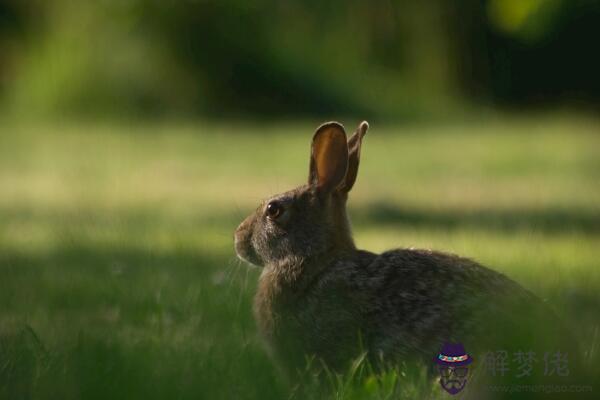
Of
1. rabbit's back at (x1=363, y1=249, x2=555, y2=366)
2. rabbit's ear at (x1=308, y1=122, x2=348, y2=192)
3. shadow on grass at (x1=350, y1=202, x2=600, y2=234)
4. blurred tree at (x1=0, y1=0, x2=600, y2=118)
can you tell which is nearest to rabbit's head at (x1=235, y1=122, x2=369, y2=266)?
rabbit's ear at (x1=308, y1=122, x2=348, y2=192)

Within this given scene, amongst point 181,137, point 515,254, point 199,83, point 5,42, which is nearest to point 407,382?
point 515,254

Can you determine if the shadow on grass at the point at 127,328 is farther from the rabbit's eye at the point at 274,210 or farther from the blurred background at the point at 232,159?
the rabbit's eye at the point at 274,210

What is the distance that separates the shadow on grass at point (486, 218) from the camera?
7395 mm

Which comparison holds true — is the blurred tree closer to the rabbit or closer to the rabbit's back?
the rabbit

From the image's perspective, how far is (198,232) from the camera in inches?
275

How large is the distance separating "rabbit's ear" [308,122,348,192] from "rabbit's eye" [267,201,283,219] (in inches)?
6.1

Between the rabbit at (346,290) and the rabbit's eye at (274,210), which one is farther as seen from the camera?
the rabbit's eye at (274,210)

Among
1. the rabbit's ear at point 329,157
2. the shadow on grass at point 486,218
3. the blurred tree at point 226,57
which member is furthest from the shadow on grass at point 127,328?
the blurred tree at point 226,57

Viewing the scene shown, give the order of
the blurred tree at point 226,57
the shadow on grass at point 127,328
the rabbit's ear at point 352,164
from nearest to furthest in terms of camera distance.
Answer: the shadow on grass at point 127,328 → the rabbit's ear at point 352,164 → the blurred tree at point 226,57

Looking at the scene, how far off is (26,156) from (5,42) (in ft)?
26.8

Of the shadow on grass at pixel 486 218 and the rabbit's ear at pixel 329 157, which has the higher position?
the rabbit's ear at pixel 329 157

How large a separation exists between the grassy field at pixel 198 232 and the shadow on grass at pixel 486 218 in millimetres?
26

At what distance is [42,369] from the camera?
315 centimetres

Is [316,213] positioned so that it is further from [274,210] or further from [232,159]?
[232,159]
